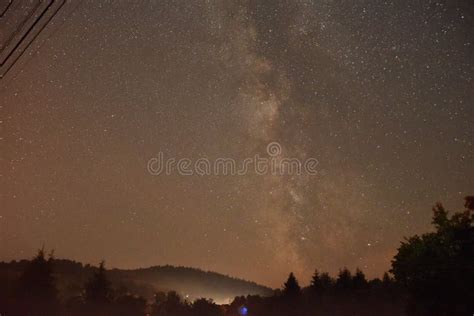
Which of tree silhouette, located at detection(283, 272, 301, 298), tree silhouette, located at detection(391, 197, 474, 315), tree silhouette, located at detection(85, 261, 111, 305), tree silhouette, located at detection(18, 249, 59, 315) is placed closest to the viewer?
tree silhouette, located at detection(391, 197, 474, 315)

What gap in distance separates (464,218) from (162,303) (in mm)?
96012

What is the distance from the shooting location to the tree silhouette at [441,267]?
48.0 ft

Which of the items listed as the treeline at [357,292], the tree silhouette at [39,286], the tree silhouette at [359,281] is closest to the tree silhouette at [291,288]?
the treeline at [357,292]

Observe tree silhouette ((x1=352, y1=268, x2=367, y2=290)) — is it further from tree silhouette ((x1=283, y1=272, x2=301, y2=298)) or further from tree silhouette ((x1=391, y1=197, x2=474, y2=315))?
tree silhouette ((x1=391, y1=197, x2=474, y2=315))

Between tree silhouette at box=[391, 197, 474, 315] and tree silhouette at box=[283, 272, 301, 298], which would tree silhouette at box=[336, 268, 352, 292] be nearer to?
tree silhouette at box=[283, 272, 301, 298]

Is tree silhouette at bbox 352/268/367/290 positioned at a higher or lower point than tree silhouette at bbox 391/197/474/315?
higher

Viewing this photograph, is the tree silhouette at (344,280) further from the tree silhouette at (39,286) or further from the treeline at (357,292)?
the tree silhouette at (39,286)


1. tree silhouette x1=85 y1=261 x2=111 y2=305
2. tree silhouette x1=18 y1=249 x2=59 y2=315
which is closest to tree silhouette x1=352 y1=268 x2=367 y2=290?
tree silhouette x1=85 y1=261 x2=111 y2=305

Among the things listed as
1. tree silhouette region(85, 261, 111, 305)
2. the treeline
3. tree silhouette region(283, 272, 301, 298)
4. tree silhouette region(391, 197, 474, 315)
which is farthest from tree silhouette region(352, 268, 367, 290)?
tree silhouette region(391, 197, 474, 315)

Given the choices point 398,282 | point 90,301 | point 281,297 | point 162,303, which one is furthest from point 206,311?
point 398,282

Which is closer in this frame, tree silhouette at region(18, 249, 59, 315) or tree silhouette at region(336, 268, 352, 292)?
tree silhouette at region(18, 249, 59, 315)

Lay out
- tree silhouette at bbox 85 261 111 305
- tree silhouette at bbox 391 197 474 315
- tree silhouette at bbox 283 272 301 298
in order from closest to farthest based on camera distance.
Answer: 1. tree silhouette at bbox 391 197 474 315
2. tree silhouette at bbox 85 261 111 305
3. tree silhouette at bbox 283 272 301 298

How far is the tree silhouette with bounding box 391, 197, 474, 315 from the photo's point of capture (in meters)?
14.6

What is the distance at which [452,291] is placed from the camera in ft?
48.2
